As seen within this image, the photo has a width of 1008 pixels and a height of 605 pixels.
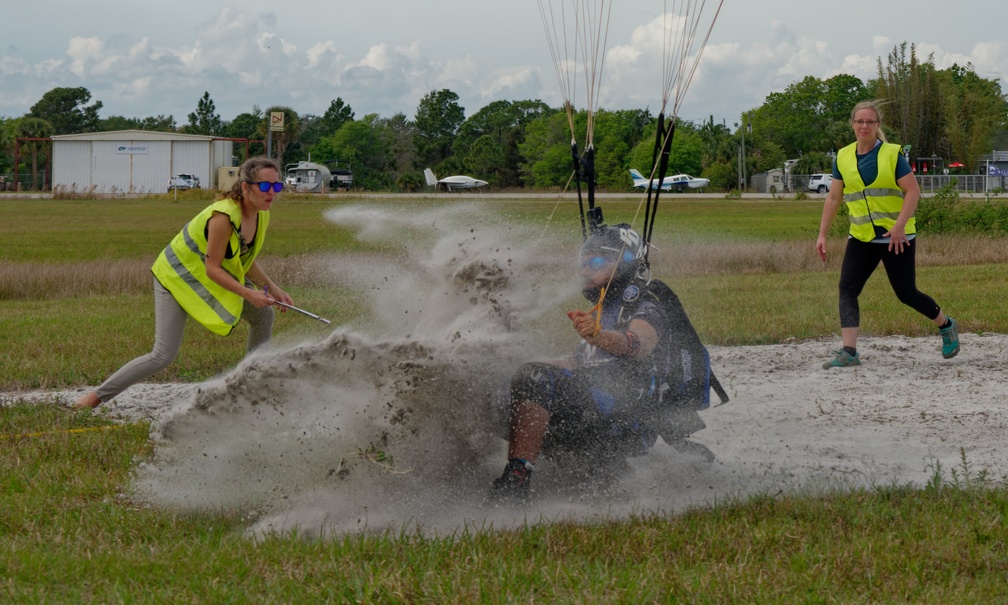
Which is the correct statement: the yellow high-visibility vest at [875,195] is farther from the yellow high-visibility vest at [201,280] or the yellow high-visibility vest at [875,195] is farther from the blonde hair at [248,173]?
the yellow high-visibility vest at [201,280]

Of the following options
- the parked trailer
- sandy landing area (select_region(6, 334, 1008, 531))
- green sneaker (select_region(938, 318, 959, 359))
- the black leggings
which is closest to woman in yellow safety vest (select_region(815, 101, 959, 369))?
the black leggings

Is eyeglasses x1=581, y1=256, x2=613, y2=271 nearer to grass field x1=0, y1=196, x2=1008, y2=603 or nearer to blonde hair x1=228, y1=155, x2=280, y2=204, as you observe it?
grass field x1=0, y1=196, x2=1008, y2=603

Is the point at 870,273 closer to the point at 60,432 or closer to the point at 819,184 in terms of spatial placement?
the point at 60,432

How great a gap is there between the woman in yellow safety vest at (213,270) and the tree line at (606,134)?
255 feet

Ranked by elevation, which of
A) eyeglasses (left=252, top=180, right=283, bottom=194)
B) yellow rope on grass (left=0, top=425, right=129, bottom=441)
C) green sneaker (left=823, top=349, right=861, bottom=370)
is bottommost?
yellow rope on grass (left=0, top=425, right=129, bottom=441)

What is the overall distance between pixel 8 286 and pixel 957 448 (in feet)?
47.7

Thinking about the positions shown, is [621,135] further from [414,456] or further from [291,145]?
[414,456]

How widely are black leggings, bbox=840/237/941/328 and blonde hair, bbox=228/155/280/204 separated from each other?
4.96m

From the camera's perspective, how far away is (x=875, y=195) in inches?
350

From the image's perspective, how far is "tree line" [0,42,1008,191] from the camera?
97750mm

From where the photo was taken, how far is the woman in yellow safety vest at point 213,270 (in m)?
6.64

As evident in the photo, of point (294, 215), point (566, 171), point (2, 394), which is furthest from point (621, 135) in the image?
point (2, 394)

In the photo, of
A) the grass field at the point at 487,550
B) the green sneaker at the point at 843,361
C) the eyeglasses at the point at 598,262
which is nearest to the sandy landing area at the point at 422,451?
the grass field at the point at 487,550

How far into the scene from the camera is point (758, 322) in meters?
11.7
